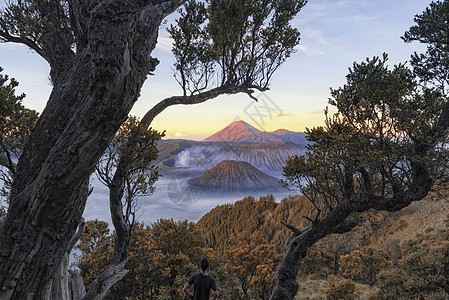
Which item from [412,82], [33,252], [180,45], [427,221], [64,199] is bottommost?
[427,221]

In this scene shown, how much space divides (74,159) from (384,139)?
A: 885cm

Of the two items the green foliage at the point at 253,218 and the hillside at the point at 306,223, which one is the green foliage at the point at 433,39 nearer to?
the hillside at the point at 306,223

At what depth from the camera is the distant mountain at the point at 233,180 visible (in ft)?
255

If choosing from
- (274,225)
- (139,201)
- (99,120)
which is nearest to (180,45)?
(139,201)

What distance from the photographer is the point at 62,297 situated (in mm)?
5574

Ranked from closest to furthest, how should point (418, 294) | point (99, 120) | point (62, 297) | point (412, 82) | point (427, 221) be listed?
point (99, 120), point (62, 297), point (412, 82), point (418, 294), point (427, 221)

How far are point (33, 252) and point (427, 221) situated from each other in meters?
31.3

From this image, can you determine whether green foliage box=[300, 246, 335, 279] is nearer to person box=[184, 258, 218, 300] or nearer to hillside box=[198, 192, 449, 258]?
hillside box=[198, 192, 449, 258]

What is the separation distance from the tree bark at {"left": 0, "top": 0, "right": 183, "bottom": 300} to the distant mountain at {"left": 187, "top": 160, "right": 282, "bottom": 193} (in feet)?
238

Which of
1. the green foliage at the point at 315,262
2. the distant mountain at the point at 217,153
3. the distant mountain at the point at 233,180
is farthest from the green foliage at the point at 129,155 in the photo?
the distant mountain at the point at 233,180

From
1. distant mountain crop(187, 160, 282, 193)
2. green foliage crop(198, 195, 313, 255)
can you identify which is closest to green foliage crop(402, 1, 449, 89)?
green foliage crop(198, 195, 313, 255)

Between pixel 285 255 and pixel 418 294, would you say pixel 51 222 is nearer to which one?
pixel 285 255

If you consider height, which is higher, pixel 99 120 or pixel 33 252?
pixel 99 120

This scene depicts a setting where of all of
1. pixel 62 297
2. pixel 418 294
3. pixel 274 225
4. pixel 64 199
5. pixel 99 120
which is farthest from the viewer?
pixel 274 225
